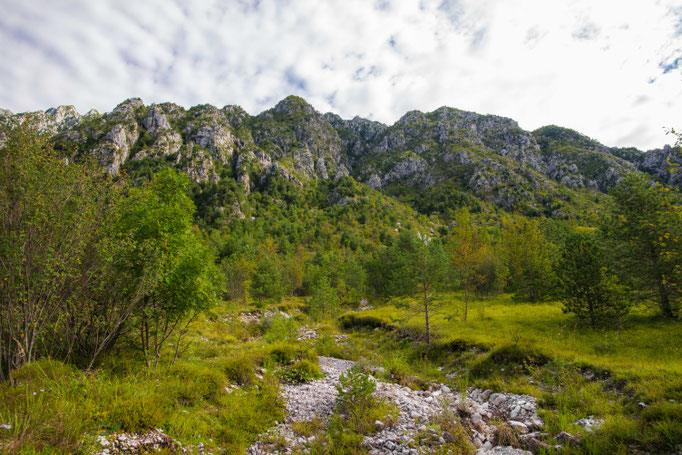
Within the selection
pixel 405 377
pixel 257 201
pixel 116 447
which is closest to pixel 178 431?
pixel 116 447

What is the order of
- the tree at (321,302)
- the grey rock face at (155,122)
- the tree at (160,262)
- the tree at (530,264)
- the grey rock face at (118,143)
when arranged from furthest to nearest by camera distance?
the grey rock face at (155,122), the grey rock face at (118,143), the tree at (321,302), the tree at (530,264), the tree at (160,262)

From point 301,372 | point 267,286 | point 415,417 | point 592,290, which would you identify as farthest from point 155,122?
point 592,290

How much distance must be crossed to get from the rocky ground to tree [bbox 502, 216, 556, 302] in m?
26.4

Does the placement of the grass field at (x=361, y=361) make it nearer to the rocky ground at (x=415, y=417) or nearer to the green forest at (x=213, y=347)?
the green forest at (x=213, y=347)

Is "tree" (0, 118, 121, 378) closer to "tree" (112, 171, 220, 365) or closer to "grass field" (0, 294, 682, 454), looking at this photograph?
"tree" (112, 171, 220, 365)

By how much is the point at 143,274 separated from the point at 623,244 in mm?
30979

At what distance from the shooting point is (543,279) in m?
32.2

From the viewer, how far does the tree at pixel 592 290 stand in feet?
Result: 56.0

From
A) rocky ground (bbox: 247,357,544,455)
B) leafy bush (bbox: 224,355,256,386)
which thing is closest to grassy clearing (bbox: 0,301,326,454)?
leafy bush (bbox: 224,355,256,386)

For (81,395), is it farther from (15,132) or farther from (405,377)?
(405,377)

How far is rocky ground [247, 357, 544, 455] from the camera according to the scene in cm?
739

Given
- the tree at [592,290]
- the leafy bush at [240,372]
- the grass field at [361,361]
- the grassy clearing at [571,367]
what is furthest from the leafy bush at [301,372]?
the tree at [592,290]

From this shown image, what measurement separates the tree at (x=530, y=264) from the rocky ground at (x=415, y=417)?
26.4m

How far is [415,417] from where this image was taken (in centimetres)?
891
